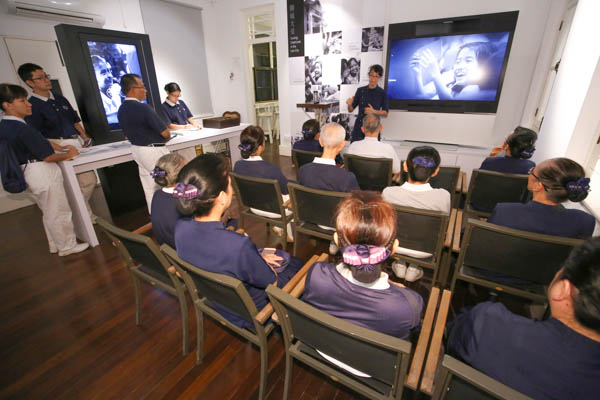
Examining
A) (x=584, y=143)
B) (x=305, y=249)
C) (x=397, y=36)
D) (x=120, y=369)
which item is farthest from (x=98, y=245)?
(x=397, y=36)

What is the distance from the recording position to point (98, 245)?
2.74 m

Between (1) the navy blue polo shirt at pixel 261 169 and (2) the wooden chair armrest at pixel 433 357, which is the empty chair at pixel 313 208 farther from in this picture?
(2) the wooden chair armrest at pixel 433 357

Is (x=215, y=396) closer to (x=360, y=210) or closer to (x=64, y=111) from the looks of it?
(x=360, y=210)

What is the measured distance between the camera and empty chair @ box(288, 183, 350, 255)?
1757 mm

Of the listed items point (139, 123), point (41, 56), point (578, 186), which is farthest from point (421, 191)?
point (41, 56)

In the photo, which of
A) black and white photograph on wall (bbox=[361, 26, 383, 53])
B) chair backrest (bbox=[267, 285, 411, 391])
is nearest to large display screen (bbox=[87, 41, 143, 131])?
black and white photograph on wall (bbox=[361, 26, 383, 53])

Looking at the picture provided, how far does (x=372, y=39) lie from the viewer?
4.36m

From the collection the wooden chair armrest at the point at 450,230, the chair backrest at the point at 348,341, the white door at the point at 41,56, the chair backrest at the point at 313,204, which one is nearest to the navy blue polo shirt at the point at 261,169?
the chair backrest at the point at 313,204

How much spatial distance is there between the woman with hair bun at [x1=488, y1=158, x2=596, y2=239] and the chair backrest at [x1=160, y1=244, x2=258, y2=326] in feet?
4.52

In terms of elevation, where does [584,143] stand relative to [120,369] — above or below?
Answer: above

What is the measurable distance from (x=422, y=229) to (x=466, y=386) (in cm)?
96

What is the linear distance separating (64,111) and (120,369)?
3075 mm

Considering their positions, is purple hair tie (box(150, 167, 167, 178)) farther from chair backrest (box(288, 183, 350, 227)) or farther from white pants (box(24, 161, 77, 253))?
white pants (box(24, 161, 77, 253))

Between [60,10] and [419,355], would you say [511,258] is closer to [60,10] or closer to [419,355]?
[419,355]
